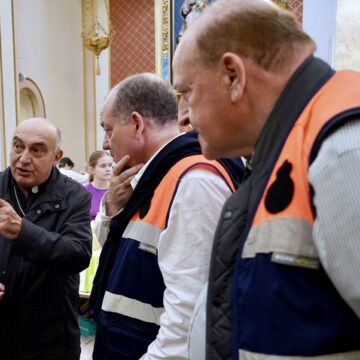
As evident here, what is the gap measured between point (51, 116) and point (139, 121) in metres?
8.68

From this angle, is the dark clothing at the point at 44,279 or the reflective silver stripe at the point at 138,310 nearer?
the reflective silver stripe at the point at 138,310

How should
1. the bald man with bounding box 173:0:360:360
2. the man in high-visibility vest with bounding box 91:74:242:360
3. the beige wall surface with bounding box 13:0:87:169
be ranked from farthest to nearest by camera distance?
the beige wall surface with bounding box 13:0:87:169, the man in high-visibility vest with bounding box 91:74:242:360, the bald man with bounding box 173:0:360:360

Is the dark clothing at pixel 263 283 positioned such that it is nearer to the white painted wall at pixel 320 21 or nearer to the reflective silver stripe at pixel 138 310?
the reflective silver stripe at pixel 138 310

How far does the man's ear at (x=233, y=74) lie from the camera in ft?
2.77

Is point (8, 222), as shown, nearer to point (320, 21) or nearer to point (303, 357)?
point (303, 357)

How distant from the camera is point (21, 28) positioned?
860 centimetres

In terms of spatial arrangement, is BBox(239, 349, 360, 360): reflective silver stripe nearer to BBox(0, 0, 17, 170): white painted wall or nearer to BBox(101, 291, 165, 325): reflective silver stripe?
BBox(101, 291, 165, 325): reflective silver stripe

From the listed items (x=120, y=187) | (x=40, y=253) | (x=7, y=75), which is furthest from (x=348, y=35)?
(x=7, y=75)

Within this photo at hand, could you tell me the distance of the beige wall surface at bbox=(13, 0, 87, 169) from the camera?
879 centimetres

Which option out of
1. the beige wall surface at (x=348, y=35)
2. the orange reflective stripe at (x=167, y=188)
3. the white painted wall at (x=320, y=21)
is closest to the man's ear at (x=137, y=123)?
the orange reflective stripe at (x=167, y=188)

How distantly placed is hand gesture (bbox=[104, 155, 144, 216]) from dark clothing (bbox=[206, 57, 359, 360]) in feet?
2.40

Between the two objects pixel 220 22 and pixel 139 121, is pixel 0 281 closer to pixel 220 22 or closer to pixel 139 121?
pixel 139 121

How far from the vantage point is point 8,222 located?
186cm

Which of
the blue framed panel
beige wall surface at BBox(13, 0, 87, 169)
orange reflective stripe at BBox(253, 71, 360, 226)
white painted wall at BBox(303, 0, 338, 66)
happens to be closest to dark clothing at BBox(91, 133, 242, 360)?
orange reflective stripe at BBox(253, 71, 360, 226)
